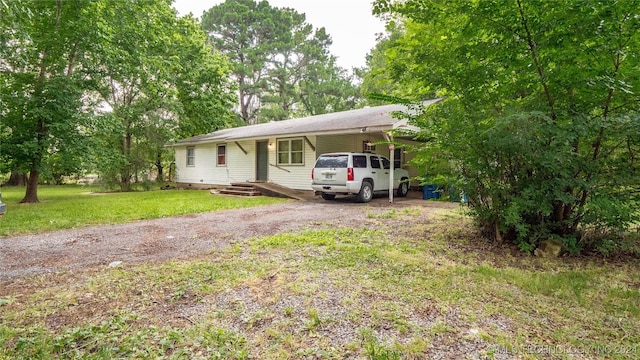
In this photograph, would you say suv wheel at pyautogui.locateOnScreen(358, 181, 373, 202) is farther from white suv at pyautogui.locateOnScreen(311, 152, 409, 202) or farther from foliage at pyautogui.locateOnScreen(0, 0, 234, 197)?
foliage at pyautogui.locateOnScreen(0, 0, 234, 197)

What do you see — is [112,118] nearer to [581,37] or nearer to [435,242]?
[435,242]

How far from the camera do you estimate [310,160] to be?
43.0 ft

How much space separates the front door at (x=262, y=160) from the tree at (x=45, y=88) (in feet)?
22.3

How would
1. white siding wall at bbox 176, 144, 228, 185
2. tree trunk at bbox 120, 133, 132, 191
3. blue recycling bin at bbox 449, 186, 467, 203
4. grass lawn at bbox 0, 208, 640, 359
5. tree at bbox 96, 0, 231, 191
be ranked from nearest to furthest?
1. grass lawn at bbox 0, 208, 640, 359
2. blue recycling bin at bbox 449, 186, 467, 203
3. tree at bbox 96, 0, 231, 191
4. tree trunk at bbox 120, 133, 132, 191
5. white siding wall at bbox 176, 144, 228, 185

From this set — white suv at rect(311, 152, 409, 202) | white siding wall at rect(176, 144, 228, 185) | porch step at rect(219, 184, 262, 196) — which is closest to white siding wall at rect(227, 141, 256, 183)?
white siding wall at rect(176, 144, 228, 185)

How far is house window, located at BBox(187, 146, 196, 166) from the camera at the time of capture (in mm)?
18688

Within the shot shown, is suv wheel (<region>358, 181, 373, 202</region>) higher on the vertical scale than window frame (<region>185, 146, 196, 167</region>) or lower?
lower

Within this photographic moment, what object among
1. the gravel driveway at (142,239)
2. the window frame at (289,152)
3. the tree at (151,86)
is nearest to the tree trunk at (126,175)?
the tree at (151,86)

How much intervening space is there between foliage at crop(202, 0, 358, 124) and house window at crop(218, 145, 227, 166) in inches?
522

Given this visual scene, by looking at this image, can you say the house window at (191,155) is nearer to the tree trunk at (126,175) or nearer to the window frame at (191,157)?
the window frame at (191,157)

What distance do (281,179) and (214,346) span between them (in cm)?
1215

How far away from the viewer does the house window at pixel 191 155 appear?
1869 centimetres

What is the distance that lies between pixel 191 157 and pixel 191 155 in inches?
4.6

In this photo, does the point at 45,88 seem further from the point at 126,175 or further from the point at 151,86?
the point at 126,175
